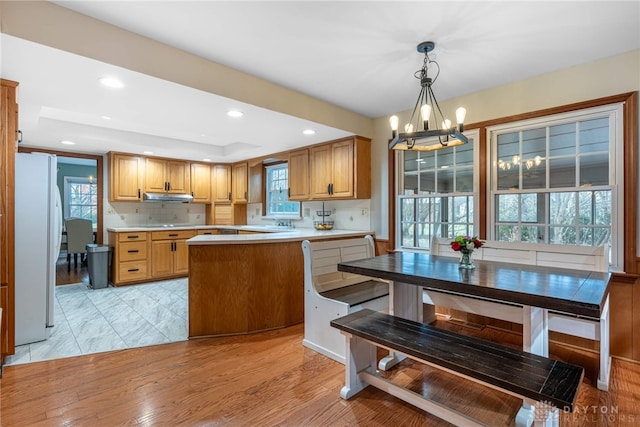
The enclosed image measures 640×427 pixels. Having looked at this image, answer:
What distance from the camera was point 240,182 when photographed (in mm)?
6082

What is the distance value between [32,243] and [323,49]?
3.07 metres

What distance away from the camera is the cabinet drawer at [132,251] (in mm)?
4746

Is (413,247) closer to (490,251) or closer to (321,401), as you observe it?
(490,251)

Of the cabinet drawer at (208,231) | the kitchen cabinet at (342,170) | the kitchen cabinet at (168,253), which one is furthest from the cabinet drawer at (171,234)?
the kitchen cabinet at (342,170)

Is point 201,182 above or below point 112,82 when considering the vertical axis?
below

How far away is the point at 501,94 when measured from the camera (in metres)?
3.11

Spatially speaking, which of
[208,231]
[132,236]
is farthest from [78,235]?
[208,231]

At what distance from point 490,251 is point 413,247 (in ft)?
3.53

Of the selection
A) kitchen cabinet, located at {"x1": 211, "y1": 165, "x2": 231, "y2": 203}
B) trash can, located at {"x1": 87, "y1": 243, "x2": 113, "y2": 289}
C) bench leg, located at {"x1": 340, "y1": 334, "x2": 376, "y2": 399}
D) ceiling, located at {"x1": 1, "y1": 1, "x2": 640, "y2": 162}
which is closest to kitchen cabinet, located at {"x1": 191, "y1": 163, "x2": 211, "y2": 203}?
kitchen cabinet, located at {"x1": 211, "y1": 165, "x2": 231, "y2": 203}

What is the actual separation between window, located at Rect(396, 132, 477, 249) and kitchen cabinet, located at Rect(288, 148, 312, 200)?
1392 mm

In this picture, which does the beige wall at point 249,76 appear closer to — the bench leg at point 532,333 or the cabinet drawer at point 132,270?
the bench leg at point 532,333

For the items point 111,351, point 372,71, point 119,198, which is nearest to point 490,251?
point 372,71

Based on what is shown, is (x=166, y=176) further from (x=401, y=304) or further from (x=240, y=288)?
(x=401, y=304)

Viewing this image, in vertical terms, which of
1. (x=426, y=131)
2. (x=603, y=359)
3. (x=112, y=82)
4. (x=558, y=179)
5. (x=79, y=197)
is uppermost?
(x=112, y=82)
